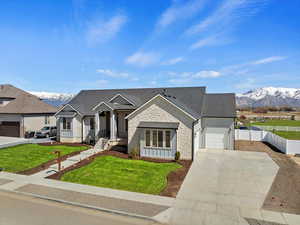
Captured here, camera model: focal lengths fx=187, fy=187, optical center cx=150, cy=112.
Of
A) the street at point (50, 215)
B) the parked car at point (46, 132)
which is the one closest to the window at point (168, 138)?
the street at point (50, 215)

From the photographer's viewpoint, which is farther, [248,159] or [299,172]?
[248,159]

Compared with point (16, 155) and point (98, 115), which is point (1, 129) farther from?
point (98, 115)

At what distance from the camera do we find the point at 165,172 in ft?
45.0

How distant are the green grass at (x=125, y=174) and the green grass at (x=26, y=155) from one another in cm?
498

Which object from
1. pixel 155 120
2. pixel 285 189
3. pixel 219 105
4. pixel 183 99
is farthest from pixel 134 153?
pixel 219 105

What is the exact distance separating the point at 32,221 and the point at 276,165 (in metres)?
17.2

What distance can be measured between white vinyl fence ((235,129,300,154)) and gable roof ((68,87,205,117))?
9.32 m

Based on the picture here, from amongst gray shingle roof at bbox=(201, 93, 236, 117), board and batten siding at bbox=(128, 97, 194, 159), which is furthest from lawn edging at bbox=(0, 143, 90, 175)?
gray shingle roof at bbox=(201, 93, 236, 117)

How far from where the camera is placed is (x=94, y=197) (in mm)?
10109

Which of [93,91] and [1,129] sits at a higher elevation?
[93,91]

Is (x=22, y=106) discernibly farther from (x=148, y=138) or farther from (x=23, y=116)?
(x=148, y=138)

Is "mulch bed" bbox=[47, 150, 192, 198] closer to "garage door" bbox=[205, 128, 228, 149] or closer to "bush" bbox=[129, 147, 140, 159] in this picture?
"bush" bbox=[129, 147, 140, 159]

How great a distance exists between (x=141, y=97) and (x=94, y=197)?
17092mm

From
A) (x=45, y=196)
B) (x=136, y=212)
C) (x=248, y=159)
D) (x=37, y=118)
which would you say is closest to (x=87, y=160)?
(x=45, y=196)
